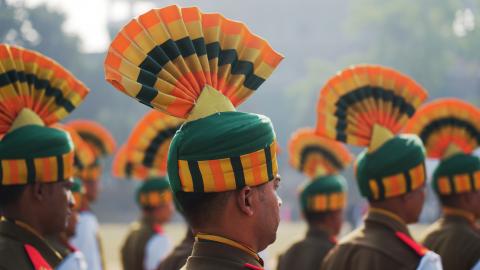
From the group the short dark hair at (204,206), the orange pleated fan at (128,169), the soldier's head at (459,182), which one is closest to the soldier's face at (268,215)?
the short dark hair at (204,206)

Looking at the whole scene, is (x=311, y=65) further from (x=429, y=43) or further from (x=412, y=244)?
(x=412, y=244)

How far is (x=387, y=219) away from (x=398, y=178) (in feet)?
0.78

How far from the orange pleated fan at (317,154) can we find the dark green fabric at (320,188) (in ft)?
0.60

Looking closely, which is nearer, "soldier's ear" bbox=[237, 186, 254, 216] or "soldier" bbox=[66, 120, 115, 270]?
"soldier's ear" bbox=[237, 186, 254, 216]

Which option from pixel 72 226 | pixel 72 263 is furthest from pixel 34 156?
pixel 72 226

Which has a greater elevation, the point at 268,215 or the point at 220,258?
the point at 268,215

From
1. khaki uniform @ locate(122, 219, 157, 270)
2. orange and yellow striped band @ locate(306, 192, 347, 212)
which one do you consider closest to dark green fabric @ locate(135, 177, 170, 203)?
khaki uniform @ locate(122, 219, 157, 270)

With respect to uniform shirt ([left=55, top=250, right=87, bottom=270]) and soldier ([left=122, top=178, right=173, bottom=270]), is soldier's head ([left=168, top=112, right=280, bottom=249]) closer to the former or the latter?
uniform shirt ([left=55, top=250, right=87, bottom=270])

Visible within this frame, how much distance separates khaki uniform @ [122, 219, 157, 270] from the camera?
906 cm

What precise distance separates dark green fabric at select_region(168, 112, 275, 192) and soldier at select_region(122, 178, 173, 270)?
19.8 ft

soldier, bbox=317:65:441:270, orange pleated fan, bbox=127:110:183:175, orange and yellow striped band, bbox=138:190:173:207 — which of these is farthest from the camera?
orange and yellow striped band, bbox=138:190:173:207

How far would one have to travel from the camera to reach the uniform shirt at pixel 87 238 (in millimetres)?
8188

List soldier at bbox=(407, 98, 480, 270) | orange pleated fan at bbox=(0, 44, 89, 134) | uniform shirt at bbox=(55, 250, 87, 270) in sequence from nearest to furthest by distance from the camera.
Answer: orange pleated fan at bbox=(0, 44, 89, 134) → uniform shirt at bbox=(55, 250, 87, 270) → soldier at bbox=(407, 98, 480, 270)

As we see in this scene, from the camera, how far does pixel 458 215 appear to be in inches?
235
